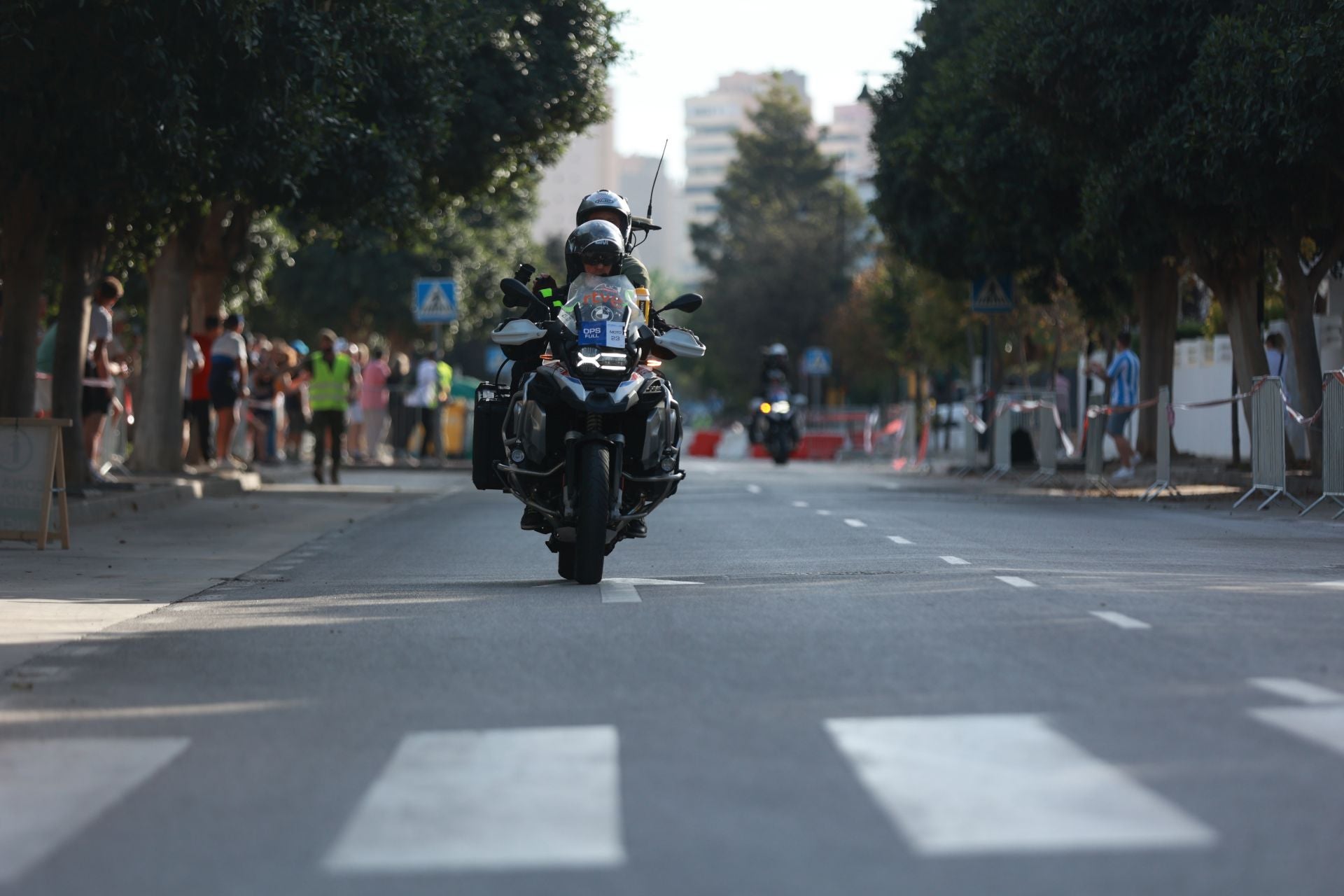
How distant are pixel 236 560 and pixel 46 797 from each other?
9422 mm

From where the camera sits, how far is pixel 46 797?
6.00 m

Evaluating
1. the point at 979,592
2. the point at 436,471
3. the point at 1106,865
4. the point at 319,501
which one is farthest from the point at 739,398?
the point at 1106,865

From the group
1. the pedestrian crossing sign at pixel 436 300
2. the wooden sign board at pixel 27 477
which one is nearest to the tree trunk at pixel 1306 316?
the wooden sign board at pixel 27 477

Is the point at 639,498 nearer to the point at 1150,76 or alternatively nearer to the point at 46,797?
the point at 46,797

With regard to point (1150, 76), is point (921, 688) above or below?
below

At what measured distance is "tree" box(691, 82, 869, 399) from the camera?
81.9 metres

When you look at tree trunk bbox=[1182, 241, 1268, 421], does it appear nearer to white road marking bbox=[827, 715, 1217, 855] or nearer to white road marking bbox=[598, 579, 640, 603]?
white road marking bbox=[598, 579, 640, 603]

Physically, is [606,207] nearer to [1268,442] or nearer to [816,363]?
[1268,442]

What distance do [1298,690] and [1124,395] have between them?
20972 mm

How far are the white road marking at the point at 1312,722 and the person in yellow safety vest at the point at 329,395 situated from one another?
69.4 feet

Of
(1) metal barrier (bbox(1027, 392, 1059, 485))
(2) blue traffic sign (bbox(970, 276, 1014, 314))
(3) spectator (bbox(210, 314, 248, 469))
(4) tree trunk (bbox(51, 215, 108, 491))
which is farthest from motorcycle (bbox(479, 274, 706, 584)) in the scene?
(2) blue traffic sign (bbox(970, 276, 1014, 314))

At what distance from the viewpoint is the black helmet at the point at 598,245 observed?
40.1 ft

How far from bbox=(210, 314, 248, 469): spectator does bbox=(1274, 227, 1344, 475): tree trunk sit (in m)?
12.8

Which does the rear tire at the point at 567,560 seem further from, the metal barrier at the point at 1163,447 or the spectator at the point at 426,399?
the spectator at the point at 426,399
